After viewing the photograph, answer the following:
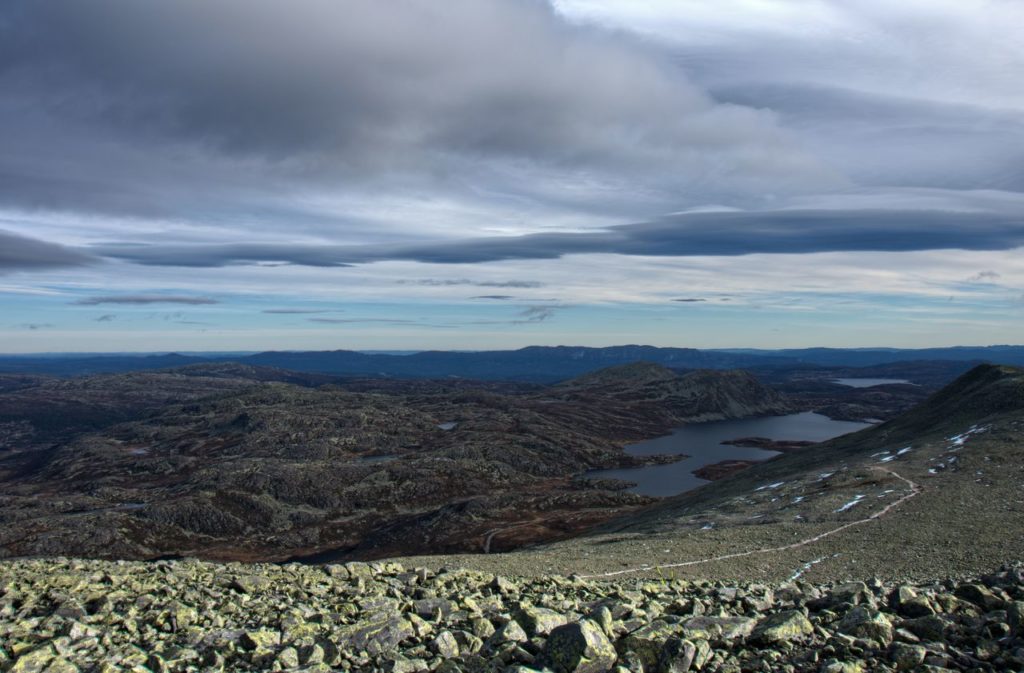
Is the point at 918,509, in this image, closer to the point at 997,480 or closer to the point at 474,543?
the point at 997,480

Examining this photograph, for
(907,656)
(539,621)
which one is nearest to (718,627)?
(907,656)

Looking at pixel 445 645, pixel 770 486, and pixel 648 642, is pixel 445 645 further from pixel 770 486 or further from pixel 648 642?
pixel 770 486

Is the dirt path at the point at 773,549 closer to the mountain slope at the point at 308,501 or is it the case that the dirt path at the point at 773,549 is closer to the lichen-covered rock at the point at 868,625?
the lichen-covered rock at the point at 868,625

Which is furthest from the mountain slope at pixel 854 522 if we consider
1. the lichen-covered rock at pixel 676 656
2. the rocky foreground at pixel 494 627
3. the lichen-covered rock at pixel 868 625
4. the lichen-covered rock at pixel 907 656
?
the lichen-covered rock at pixel 676 656

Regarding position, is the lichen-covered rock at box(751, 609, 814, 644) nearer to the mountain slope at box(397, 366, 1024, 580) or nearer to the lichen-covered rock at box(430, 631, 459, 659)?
the lichen-covered rock at box(430, 631, 459, 659)

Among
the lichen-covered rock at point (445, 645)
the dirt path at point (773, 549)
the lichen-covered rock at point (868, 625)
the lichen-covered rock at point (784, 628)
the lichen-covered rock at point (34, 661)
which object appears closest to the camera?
the lichen-covered rock at point (34, 661)

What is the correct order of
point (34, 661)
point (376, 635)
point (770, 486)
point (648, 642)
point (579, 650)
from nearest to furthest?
point (579, 650) < point (648, 642) < point (34, 661) < point (376, 635) < point (770, 486)

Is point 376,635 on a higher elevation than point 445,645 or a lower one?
lower
